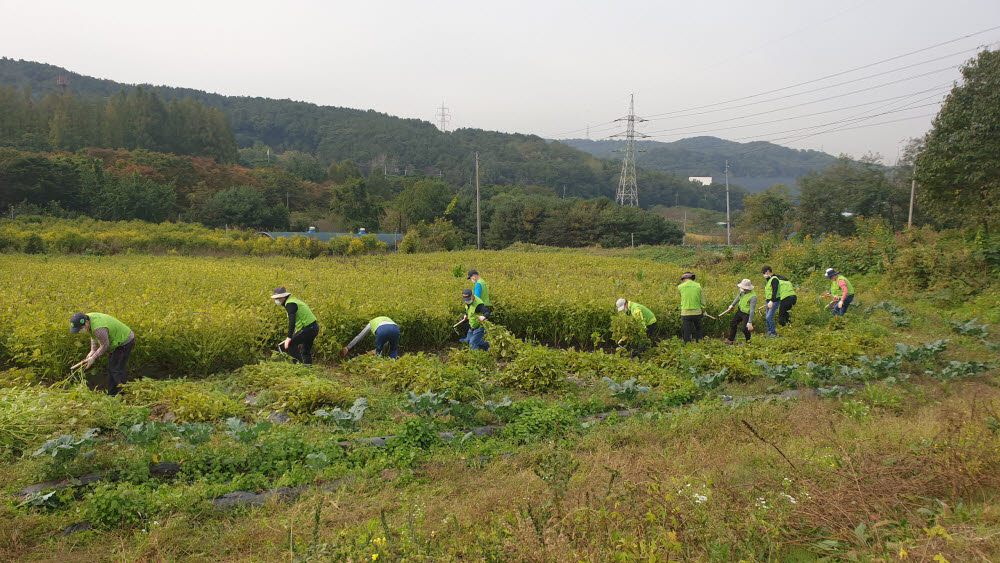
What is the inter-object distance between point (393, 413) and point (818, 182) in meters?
48.2

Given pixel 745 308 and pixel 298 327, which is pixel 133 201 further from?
pixel 745 308

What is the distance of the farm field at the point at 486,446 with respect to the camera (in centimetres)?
373

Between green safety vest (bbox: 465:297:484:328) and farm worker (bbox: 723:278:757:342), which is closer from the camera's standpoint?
green safety vest (bbox: 465:297:484:328)

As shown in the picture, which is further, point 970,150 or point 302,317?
point 970,150

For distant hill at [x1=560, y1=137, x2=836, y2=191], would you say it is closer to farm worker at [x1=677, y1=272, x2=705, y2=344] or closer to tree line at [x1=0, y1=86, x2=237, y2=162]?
tree line at [x1=0, y1=86, x2=237, y2=162]

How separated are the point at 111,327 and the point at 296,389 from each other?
312 centimetres

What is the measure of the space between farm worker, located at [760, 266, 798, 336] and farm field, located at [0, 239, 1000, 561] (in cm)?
43

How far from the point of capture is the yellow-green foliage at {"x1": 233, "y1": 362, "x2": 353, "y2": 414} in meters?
6.76

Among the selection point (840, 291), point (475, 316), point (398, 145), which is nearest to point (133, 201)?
point (475, 316)

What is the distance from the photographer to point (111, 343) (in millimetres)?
7680

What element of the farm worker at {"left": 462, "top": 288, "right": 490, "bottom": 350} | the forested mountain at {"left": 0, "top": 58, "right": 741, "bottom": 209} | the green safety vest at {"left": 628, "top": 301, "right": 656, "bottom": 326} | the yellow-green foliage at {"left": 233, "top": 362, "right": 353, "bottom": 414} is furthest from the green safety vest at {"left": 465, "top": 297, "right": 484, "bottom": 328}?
the forested mountain at {"left": 0, "top": 58, "right": 741, "bottom": 209}

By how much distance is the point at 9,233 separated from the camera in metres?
29.6

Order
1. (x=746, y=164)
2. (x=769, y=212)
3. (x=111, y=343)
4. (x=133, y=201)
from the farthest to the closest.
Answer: (x=746, y=164)
(x=133, y=201)
(x=769, y=212)
(x=111, y=343)

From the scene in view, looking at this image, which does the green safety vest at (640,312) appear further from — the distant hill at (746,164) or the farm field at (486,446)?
the distant hill at (746,164)
